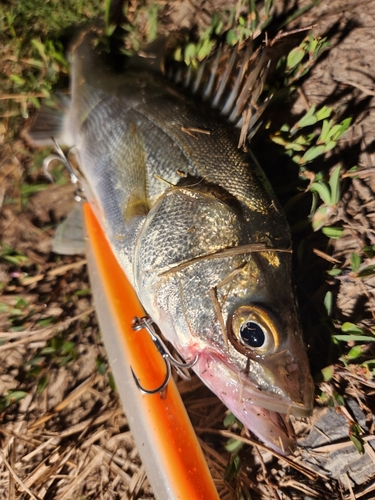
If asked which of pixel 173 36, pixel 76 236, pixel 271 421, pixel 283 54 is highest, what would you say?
pixel 173 36

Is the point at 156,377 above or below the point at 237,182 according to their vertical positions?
below

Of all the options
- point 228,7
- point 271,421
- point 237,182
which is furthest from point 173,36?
point 271,421

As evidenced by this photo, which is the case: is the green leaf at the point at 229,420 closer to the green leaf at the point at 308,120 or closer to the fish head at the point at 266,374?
the fish head at the point at 266,374

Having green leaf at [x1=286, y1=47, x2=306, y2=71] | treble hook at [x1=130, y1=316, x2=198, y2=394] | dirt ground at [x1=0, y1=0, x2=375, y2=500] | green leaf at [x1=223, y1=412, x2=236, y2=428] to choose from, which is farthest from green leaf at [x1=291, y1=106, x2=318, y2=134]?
green leaf at [x1=223, y1=412, x2=236, y2=428]

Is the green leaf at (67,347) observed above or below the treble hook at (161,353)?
above

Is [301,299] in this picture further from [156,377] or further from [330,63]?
[330,63]

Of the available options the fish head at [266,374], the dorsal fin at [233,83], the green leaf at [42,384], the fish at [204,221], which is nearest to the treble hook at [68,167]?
the fish at [204,221]
